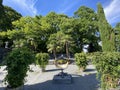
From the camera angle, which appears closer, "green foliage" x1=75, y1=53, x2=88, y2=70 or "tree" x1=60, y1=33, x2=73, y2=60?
"green foliage" x1=75, y1=53, x2=88, y2=70

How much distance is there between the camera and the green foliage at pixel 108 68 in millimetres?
6105

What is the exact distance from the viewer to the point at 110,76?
6.24 metres

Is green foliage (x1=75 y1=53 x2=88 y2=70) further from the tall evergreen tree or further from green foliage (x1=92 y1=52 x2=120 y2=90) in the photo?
the tall evergreen tree

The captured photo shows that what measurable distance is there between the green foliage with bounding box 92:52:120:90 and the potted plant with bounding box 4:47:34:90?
2.65m

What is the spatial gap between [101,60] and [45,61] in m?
7.76

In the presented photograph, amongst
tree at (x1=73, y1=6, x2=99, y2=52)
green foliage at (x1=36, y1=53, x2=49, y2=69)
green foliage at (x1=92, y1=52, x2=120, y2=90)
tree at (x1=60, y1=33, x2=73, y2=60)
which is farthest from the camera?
tree at (x1=73, y1=6, x2=99, y2=52)

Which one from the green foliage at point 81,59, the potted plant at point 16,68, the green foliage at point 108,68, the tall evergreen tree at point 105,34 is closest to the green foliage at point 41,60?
the green foliage at point 81,59

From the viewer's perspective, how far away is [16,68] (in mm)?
7223

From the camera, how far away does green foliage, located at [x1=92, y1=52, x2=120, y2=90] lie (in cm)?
611

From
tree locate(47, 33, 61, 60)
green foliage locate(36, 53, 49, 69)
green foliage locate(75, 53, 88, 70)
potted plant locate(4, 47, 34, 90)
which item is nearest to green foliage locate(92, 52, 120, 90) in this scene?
potted plant locate(4, 47, 34, 90)

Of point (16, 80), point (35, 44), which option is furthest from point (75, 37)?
point (16, 80)

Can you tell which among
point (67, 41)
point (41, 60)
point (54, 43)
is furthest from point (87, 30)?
point (41, 60)

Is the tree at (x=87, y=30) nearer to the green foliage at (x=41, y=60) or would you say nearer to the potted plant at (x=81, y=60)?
the green foliage at (x=41, y=60)

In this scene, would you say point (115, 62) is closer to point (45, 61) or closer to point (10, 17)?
point (45, 61)
